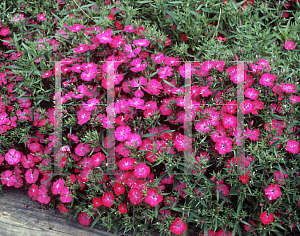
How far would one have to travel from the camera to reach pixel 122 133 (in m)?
2.18

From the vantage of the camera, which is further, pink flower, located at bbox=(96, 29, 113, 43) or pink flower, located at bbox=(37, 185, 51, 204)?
pink flower, located at bbox=(96, 29, 113, 43)

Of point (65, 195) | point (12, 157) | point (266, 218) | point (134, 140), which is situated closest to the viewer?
point (266, 218)

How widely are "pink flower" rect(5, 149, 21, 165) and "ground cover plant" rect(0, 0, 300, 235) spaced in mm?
12

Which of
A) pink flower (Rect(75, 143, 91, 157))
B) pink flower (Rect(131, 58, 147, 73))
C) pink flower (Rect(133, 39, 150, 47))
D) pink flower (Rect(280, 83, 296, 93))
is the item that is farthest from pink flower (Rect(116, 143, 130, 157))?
pink flower (Rect(280, 83, 296, 93))

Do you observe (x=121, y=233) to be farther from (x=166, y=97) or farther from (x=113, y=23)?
(x=113, y=23)

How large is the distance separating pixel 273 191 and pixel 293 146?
33cm

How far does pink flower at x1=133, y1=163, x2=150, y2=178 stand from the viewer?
6.75 feet

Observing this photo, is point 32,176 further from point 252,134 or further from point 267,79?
point 267,79

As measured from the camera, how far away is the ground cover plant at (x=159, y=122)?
2.05 metres

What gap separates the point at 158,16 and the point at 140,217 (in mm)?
1857

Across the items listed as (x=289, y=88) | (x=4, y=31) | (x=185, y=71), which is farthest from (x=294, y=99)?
(x=4, y=31)

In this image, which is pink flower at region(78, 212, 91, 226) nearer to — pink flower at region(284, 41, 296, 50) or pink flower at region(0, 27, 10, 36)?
pink flower at region(0, 27, 10, 36)

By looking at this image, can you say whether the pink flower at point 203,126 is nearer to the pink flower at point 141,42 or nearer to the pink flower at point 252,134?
the pink flower at point 252,134

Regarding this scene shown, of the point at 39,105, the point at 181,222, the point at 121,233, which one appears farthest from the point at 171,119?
the point at 39,105
